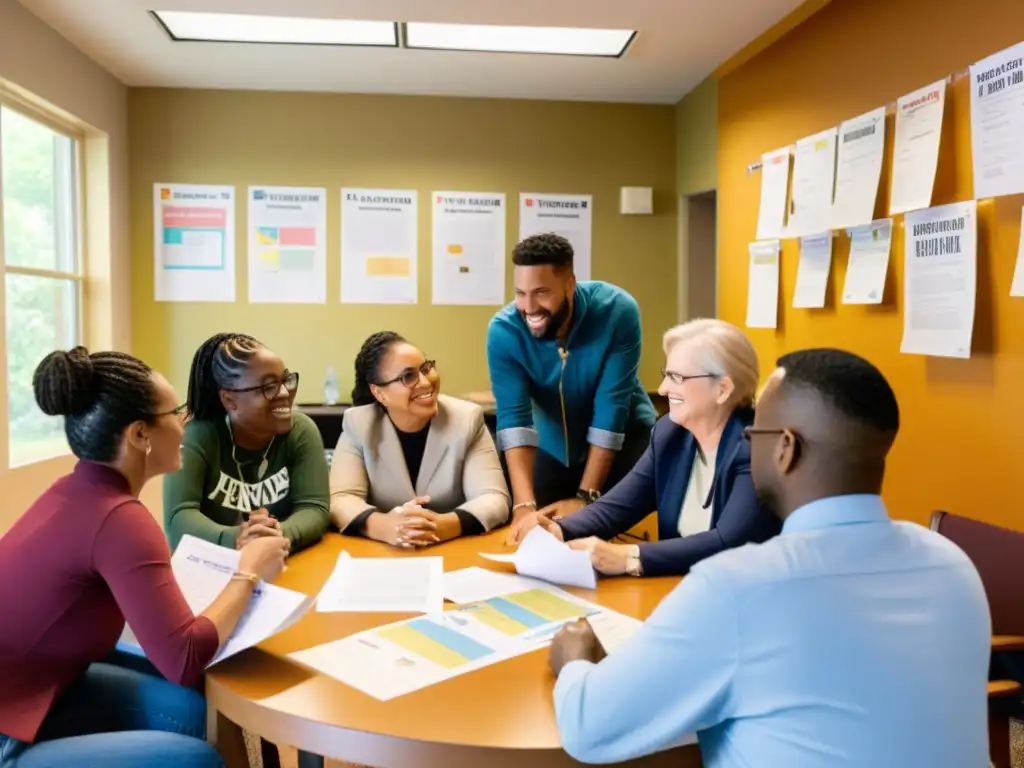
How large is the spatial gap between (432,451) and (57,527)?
3.51 ft

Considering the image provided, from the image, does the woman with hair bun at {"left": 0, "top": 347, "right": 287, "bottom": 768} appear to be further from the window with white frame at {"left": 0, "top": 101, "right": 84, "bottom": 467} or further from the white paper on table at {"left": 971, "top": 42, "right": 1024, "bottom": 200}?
the window with white frame at {"left": 0, "top": 101, "right": 84, "bottom": 467}

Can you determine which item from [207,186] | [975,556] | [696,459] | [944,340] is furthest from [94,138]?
[975,556]

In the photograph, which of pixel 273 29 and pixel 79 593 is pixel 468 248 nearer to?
pixel 273 29

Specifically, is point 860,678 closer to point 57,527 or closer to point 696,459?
point 696,459

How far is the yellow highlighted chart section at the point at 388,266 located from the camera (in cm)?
463

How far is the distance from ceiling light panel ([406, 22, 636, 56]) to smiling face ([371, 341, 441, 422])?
6.43 ft

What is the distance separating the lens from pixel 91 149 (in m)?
4.20

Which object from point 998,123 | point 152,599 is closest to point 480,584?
point 152,599

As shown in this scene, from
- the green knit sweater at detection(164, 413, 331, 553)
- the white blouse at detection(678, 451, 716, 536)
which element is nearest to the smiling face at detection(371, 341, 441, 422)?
the green knit sweater at detection(164, 413, 331, 553)

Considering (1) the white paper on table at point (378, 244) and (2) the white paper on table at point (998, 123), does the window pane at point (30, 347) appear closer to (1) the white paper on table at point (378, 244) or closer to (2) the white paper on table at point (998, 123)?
(1) the white paper on table at point (378, 244)

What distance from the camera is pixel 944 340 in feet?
7.84

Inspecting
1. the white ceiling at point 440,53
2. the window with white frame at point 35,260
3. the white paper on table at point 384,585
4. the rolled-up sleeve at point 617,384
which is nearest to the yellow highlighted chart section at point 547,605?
the white paper on table at point 384,585

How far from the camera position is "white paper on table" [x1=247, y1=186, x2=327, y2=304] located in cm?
454

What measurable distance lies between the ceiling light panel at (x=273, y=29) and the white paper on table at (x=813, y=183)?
1.83 metres
